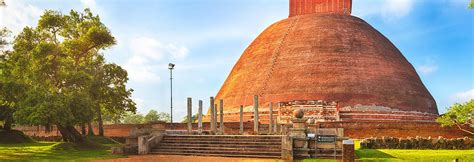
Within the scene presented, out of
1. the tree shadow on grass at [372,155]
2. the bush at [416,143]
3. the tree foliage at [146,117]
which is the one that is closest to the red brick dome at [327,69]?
the bush at [416,143]

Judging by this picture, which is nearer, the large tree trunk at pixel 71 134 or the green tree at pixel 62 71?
the green tree at pixel 62 71

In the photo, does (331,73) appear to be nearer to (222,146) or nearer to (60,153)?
(222,146)

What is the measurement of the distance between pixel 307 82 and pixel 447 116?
19.3m

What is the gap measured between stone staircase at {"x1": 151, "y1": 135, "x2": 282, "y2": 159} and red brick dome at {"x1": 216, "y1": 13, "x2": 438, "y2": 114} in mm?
15738

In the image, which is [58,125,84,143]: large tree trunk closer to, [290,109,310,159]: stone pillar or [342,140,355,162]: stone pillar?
[290,109,310,159]: stone pillar

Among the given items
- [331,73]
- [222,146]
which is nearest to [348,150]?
[222,146]

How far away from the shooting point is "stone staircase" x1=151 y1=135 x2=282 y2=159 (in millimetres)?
17125

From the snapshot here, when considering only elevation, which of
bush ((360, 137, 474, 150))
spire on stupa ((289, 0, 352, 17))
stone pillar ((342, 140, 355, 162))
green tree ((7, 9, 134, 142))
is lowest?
bush ((360, 137, 474, 150))

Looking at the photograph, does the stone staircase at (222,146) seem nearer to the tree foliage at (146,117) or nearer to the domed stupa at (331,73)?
the domed stupa at (331,73)

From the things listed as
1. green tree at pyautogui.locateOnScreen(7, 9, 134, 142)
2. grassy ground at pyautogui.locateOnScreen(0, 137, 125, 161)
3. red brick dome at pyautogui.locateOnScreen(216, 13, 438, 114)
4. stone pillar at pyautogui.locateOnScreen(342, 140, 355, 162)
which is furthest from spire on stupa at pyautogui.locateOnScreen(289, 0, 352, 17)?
stone pillar at pyautogui.locateOnScreen(342, 140, 355, 162)

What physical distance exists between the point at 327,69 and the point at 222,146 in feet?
62.8

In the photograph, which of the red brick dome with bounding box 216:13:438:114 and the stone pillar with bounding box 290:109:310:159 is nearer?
the stone pillar with bounding box 290:109:310:159

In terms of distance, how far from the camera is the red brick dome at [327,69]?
3459cm

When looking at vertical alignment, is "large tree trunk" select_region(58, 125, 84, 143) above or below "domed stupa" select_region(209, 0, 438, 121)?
below
